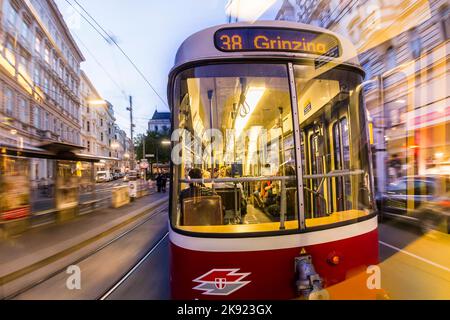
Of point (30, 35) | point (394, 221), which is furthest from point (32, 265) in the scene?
point (30, 35)

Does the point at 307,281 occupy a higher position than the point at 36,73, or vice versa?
the point at 36,73

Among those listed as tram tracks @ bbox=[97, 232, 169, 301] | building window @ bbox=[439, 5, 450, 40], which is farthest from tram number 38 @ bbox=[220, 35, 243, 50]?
building window @ bbox=[439, 5, 450, 40]

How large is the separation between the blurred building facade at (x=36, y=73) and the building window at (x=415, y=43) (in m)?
20.2

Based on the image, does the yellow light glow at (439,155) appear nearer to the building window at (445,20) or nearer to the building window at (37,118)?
the building window at (445,20)

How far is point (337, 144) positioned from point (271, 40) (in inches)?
56.8

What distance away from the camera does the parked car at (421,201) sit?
615 centimetres

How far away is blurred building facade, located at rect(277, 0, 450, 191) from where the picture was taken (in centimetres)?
1034

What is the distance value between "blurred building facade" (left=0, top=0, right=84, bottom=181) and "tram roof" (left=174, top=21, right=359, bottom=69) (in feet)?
53.3

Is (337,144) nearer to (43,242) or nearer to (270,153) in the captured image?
(270,153)

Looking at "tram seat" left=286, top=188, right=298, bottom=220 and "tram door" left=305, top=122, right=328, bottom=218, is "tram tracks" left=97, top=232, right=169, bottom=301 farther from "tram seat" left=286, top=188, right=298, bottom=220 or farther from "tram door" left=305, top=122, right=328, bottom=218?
"tram door" left=305, top=122, right=328, bottom=218

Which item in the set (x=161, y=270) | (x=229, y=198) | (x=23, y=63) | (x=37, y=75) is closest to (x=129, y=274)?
(x=161, y=270)

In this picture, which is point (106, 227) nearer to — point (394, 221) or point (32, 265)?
point (32, 265)

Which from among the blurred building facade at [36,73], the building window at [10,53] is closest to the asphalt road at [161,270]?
the blurred building facade at [36,73]

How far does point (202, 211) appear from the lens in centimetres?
251
